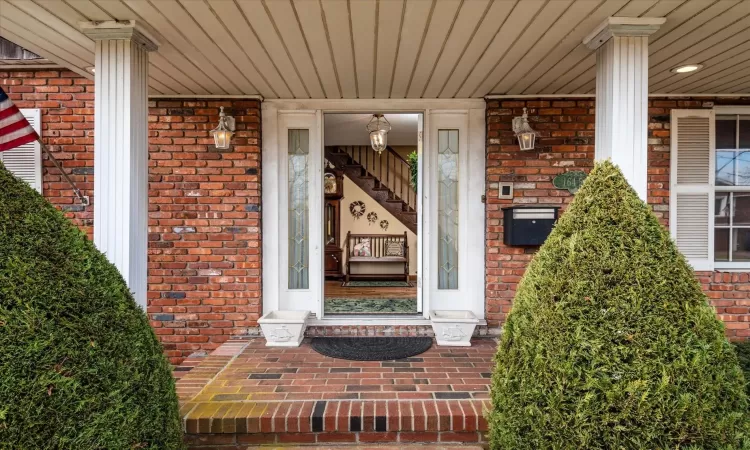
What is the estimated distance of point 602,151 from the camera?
2.51 metres

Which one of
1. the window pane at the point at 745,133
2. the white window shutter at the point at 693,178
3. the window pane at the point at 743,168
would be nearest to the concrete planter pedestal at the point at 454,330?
the white window shutter at the point at 693,178

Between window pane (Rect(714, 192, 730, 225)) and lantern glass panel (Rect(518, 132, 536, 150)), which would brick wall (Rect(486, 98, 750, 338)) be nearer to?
lantern glass panel (Rect(518, 132, 536, 150))

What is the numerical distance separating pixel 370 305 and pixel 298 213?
68.0 inches

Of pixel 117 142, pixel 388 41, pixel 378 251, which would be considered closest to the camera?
pixel 117 142

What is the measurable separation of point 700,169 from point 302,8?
404cm

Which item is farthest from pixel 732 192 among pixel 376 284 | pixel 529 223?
pixel 376 284

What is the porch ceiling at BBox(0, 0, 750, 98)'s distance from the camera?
7.25 ft

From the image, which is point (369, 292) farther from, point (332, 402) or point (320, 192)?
point (332, 402)

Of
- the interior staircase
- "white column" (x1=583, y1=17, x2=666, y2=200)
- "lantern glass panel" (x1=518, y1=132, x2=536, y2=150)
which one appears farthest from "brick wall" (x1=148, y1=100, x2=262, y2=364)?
the interior staircase

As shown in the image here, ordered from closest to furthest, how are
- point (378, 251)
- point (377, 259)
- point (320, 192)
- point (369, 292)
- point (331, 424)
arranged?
point (331, 424) → point (320, 192) → point (369, 292) → point (377, 259) → point (378, 251)

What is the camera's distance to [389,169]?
8.31 metres

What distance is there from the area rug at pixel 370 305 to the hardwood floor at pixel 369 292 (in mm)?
255

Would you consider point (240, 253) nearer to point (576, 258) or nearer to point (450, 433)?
point (450, 433)

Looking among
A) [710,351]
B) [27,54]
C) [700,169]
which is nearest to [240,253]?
[27,54]
